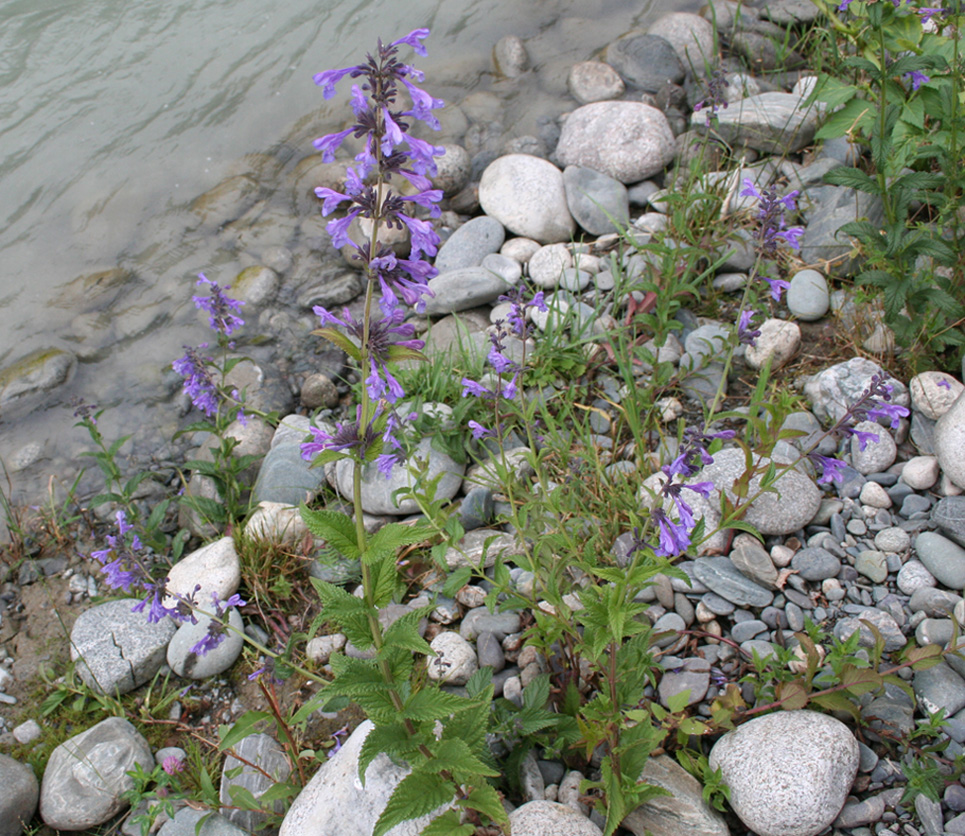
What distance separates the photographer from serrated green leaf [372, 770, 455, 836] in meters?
2.01

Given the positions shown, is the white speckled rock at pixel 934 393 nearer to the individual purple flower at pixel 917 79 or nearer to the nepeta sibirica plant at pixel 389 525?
the individual purple flower at pixel 917 79

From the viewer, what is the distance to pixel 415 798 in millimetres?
2086

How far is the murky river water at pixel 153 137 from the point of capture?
5.37 meters

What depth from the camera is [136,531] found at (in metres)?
3.91

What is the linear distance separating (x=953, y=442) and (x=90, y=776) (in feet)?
12.6

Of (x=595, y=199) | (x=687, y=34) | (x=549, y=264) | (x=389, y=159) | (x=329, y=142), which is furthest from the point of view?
(x=687, y=34)

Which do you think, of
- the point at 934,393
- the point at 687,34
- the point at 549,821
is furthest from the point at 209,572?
the point at 687,34

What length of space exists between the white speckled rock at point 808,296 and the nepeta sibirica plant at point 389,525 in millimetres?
2807

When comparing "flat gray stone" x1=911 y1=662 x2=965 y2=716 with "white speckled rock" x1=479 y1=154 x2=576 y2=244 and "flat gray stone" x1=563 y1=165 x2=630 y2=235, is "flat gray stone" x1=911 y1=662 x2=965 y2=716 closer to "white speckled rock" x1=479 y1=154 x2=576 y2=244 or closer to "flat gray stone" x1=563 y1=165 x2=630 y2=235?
"flat gray stone" x1=563 y1=165 x2=630 y2=235

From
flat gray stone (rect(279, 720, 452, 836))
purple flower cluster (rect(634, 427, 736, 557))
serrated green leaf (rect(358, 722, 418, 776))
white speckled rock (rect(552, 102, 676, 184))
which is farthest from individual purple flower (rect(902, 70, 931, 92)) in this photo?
flat gray stone (rect(279, 720, 452, 836))

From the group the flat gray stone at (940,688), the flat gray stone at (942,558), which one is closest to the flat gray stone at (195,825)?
the flat gray stone at (940,688)

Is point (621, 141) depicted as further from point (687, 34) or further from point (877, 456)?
point (877, 456)

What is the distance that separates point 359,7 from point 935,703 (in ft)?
26.4

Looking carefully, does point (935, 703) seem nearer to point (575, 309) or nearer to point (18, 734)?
point (575, 309)
